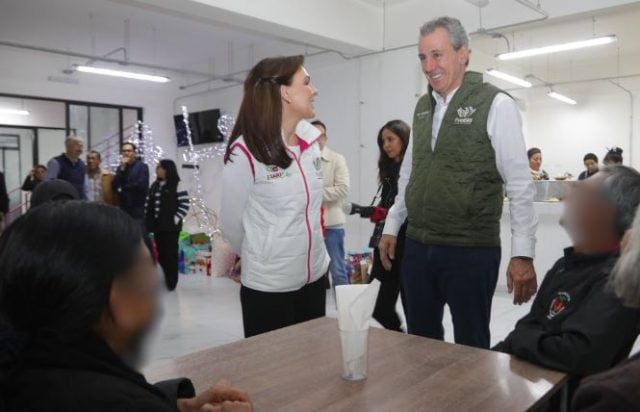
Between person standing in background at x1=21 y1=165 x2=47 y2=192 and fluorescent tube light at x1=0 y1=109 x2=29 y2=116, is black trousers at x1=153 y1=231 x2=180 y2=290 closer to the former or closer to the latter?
person standing in background at x1=21 y1=165 x2=47 y2=192

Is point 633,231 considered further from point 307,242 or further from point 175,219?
point 175,219

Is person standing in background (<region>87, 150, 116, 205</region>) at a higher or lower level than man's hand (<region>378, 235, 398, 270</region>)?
higher

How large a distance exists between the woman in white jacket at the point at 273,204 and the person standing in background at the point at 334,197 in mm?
2355

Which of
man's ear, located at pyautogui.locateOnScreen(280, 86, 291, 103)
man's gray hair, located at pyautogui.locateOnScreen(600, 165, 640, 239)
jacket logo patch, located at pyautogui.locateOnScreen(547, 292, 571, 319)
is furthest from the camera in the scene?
man's ear, located at pyautogui.locateOnScreen(280, 86, 291, 103)

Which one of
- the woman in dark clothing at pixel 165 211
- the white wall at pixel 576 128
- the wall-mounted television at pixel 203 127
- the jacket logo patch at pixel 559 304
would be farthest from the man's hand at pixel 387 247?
the white wall at pixel 576 128

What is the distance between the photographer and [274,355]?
1309mm

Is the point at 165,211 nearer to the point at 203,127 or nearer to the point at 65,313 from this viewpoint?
the point at 203,127

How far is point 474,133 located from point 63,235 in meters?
1.49

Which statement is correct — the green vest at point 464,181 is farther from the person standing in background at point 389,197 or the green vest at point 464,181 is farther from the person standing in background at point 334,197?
the person standing in background at point 334,197

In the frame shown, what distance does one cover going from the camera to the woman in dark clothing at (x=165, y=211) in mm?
5512

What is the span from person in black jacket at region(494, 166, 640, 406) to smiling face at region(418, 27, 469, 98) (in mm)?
739

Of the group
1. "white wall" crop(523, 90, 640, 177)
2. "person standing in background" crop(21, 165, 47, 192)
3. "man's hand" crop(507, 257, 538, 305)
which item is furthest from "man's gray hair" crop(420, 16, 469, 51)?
"white wall" crop(523, 90, 640, 177)

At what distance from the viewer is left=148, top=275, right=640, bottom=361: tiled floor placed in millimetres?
3775

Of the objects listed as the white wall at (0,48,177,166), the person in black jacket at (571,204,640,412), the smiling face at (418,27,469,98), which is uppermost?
the white wall at (0,48,177,166)
